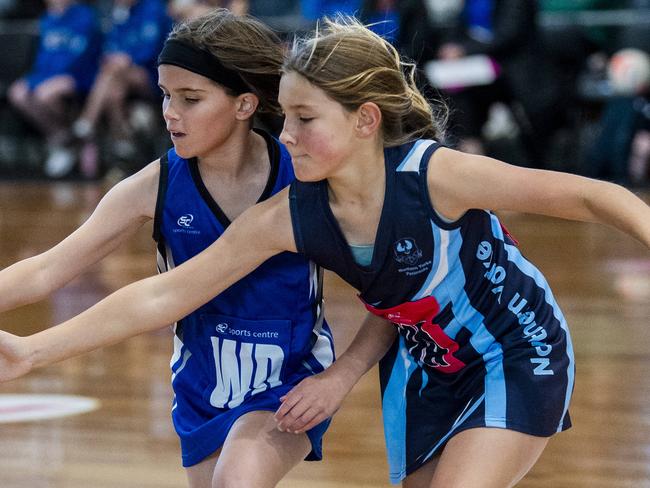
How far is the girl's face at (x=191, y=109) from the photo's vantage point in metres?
2.65

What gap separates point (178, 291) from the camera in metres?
2.55

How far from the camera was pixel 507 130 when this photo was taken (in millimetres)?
9641

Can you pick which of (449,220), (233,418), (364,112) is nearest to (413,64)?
(364,112)

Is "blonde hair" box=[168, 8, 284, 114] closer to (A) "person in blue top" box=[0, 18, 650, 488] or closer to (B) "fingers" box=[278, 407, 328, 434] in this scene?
(A) "person in blue top" box=[0, 18, 650, 488]

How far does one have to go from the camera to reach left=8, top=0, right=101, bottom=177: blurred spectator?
36.7 feet

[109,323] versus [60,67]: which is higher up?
[109,323]

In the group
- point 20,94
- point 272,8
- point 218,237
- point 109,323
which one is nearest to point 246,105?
point 218,237

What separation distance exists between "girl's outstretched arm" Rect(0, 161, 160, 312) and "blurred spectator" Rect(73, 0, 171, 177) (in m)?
A: 7.91

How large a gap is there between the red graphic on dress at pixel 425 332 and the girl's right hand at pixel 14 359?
70 cm

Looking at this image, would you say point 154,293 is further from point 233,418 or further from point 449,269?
point 449,269

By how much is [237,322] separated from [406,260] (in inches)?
18.6

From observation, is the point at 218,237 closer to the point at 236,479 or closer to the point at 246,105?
the point at 246,105

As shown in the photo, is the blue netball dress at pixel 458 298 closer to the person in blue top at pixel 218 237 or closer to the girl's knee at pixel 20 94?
the person in blue top at pixel 218 237

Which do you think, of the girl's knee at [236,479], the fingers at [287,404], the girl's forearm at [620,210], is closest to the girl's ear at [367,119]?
the girl's forearm at [620,210]
